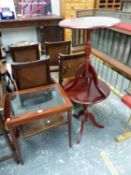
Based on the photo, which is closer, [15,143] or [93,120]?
[15,143]

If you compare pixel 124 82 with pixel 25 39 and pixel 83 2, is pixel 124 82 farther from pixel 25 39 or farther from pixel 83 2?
pixel 25 39

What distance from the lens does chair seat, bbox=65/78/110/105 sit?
150cm

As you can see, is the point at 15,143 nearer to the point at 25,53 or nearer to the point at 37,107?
the point at 37,107

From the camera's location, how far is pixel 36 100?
1.48 metres

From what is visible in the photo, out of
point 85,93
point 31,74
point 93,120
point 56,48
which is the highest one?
point 56,48

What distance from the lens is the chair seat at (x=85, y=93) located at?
150 cm

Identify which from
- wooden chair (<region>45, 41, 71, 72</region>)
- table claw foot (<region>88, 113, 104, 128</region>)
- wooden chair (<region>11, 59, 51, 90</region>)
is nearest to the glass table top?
wooden chair (<region>11, 59, 51, 90</region>)

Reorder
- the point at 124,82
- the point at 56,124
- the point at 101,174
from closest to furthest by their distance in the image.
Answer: the point at 101,174 < the point at 56,124 < the point at 124,82

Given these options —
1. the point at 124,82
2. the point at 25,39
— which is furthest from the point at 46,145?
the point at 25,39

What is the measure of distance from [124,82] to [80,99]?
45.8 inches

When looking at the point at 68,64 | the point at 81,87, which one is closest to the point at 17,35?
the point at 68,64

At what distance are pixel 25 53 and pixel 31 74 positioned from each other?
1.80 ft

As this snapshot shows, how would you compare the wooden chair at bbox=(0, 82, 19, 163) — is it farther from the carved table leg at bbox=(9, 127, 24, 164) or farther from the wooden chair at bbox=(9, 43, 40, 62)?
the wooden chair at bbox=(9, 43, 40, 62)

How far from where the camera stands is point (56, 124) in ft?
4.90
